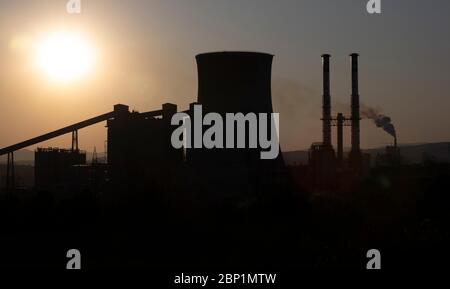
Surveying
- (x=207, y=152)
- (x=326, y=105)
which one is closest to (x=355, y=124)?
(x=326, y=105)

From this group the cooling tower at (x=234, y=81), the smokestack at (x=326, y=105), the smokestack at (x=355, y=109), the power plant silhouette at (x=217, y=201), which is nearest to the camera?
the power plant silhouette at (x=217, y=201)

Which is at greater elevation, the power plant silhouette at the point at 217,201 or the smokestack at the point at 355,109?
the smokestack at the point at 355,109

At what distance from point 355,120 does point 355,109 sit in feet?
2.25

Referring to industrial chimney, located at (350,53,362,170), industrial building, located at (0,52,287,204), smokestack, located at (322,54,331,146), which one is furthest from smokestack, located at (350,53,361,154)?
industrial building, located at (0,52,287,204)

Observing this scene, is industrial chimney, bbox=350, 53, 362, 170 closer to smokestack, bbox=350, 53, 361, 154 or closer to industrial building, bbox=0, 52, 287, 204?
smokestack, bbox=350, 53, 361, 154

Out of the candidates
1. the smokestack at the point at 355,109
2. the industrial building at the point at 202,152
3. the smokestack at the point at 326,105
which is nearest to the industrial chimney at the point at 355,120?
the smokestack at the point at 355,109

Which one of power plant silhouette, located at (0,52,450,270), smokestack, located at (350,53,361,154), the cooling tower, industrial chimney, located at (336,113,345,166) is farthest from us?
industrial chimney, located at (336,113,345,166)

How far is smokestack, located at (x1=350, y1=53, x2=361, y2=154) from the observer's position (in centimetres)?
3144

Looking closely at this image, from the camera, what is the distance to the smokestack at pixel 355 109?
1238 inches

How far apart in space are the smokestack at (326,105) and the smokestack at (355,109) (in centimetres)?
124

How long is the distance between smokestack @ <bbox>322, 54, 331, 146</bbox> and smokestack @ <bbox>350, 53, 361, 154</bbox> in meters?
1.24

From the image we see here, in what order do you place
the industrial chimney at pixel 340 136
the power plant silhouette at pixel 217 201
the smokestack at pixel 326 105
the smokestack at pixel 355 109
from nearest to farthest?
the power plant silhouette at pixel 217 201 → the smokestack at pixel 355 109 → the smokestack at pixel 326 105 → the industrial chimney at pixel 340 136

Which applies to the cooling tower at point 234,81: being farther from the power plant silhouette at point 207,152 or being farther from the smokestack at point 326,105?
the smokestack at point 326,105
